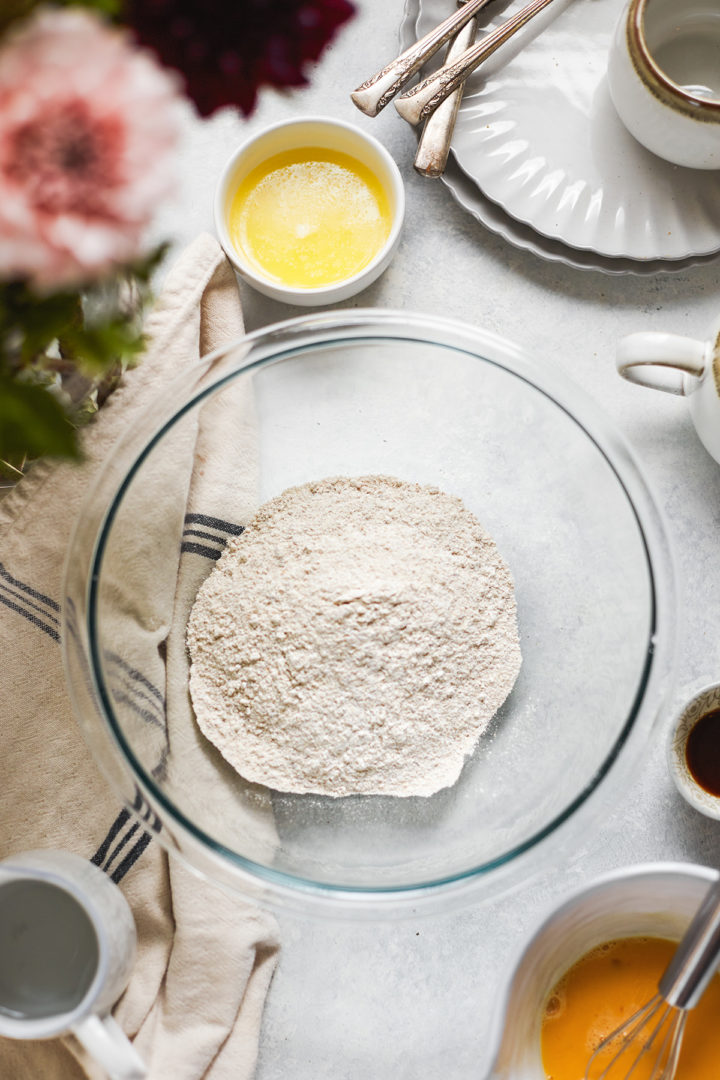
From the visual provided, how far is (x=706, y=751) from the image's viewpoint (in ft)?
2.77

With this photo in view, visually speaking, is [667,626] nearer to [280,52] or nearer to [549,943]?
[549,943]

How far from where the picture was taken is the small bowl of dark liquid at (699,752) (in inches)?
32.4

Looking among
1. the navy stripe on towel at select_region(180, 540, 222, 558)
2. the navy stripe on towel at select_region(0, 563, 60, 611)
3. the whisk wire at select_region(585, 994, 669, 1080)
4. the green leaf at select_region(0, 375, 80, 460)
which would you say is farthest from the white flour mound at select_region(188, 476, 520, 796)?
the green leaf at select_region(0, 375, 80, 460)

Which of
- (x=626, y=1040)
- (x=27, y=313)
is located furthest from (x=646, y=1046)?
(x=27, y=313)

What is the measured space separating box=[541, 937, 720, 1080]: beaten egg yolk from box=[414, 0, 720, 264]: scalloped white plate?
619mm

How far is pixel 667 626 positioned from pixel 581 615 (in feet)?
0.28

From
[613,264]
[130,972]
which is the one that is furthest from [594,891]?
[613,264]

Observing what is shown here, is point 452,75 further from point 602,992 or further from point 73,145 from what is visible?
point 602,992

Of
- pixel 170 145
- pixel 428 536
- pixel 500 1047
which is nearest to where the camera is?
pixel 170 145

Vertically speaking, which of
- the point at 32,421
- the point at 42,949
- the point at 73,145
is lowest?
the point at 42,949

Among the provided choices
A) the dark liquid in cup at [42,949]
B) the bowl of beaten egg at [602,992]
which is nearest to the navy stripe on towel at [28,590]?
the dark liquid in cup at [42,949]

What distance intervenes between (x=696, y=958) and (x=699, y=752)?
185 mm

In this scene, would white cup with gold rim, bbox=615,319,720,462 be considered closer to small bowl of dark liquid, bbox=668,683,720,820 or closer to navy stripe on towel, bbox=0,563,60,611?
small bowl of dark liquid, bbox=668,683,720,820

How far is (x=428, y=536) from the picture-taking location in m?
0.84
